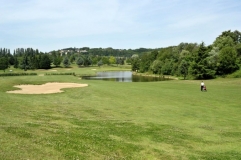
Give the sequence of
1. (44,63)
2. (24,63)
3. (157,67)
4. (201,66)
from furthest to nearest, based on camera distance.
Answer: (44,63)
(24,63)
(157,67)
(201,66)

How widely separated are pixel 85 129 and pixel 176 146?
21.1ft

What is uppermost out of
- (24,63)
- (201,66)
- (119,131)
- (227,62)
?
(24,63)

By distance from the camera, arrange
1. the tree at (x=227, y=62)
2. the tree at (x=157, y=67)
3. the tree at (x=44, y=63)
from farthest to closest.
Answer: the tree at (x=44, y=63) → the tree at (x=157, y=67) → the tree at (x=227, y=62)

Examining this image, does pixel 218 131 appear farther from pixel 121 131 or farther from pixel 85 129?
pixel 85 129

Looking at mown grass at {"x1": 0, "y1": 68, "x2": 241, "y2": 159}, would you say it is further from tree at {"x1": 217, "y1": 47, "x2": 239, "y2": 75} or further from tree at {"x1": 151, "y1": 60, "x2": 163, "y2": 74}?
tree at {"x1": 151, "y1": 60, "x2": 163, "y2": 74}

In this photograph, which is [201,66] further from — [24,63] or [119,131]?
[24,63]

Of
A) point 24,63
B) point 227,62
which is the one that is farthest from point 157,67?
point 24,63

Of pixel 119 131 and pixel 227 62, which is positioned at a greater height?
pixel 227 62

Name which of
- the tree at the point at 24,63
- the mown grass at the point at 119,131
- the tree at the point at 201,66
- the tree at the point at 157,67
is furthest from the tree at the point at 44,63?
the mown grass at the point at 119,131

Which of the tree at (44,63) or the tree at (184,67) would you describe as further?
the tree at (44,63)

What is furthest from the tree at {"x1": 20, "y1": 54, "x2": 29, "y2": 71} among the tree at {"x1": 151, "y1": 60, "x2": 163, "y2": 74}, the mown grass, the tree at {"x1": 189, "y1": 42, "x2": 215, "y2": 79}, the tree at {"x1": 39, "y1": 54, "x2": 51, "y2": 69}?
the mown grass

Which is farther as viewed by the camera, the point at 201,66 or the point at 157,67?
the point at 157,67

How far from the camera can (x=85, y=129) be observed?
1659 centimetres

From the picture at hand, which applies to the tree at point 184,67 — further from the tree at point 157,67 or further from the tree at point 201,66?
the tree at point 157,67
